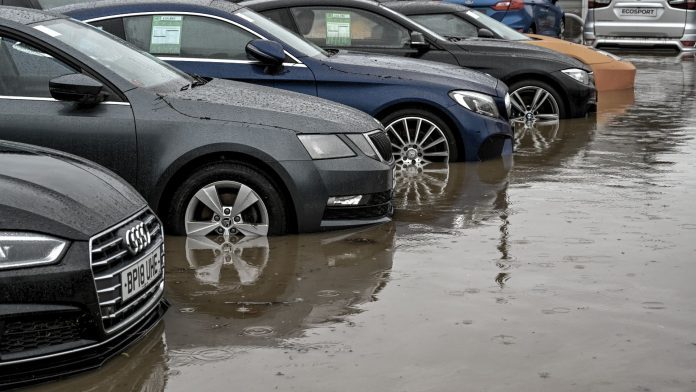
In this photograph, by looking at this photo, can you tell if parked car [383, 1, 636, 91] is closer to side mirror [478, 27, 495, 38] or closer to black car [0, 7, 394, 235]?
side mirror [478, 27, 495, 38]

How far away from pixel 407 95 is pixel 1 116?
13.1ft

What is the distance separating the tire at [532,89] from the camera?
13.7 meters

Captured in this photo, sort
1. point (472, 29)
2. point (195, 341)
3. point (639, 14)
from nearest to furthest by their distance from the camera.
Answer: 1. point (195, 341)
2. point (472, 29)
3. point (639, 14)

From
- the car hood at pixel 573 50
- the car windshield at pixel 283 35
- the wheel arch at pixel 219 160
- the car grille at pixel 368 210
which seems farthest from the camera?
the car hood at pixel 573 50

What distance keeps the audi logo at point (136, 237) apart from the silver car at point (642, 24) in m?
17.8

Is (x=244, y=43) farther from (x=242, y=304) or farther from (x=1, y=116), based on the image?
(x=242, y=304)

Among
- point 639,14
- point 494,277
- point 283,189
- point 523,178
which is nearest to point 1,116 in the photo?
point 283,189

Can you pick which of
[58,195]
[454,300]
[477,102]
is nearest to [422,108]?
[477,102]

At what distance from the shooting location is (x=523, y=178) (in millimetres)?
10625

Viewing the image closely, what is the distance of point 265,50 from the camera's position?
32.5ft

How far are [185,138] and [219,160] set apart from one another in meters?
0.26

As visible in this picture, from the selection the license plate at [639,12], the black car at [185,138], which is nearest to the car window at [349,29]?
the black car at [185,138]

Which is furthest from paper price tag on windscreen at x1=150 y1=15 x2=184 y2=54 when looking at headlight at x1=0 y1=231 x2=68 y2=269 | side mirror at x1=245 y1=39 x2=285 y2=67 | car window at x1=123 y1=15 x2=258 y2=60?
headlight at x1=0 y1=231 x2=68 y2=269

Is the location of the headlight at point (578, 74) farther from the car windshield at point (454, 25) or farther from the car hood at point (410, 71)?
the car hood at point (410, 71)
